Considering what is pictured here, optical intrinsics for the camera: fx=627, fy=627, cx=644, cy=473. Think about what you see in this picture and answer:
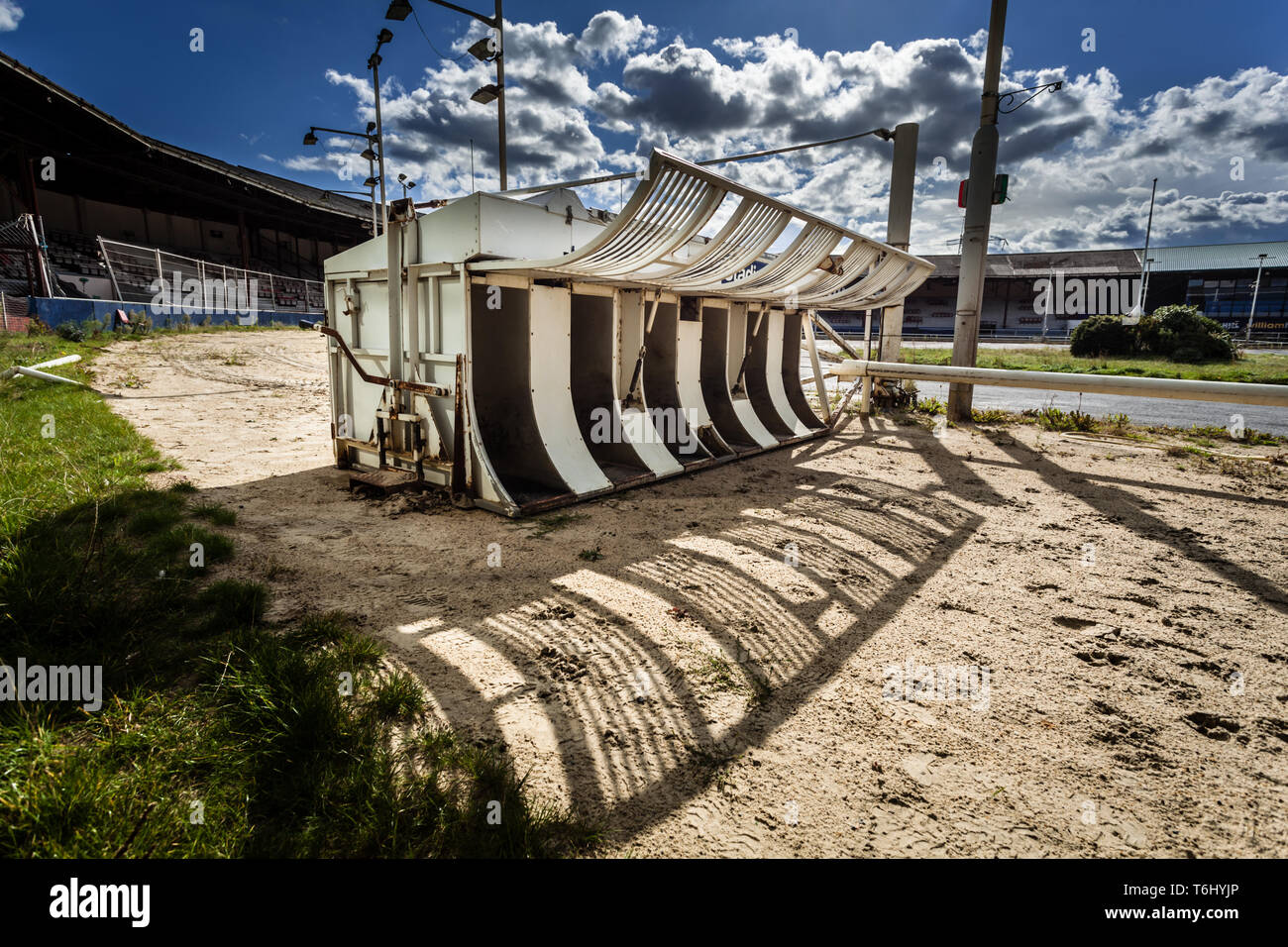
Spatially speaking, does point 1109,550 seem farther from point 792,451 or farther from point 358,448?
point 358,448

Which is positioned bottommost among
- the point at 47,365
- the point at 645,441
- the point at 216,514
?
the point at 216,514

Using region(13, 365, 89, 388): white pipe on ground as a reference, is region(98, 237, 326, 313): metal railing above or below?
above

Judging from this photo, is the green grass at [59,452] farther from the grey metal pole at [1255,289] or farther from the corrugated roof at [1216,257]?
the corrugated roof at [1216,257]

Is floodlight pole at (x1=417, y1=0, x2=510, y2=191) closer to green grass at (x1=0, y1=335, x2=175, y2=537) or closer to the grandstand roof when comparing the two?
green grass at (x1=0, y1=335, x2=175, y2=537)

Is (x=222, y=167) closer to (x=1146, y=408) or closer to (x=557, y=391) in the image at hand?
(x=557, y=391)

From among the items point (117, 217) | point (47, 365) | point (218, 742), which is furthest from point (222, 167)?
point (218, 742)

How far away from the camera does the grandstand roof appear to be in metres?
16.1

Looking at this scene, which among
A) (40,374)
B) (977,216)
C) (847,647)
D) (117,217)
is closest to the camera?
(847,647)

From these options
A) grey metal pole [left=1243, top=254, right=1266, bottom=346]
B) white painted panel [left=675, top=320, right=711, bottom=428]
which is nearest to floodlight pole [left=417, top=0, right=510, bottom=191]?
white painted panel [left=675, top=320, right=711, bottom=428]

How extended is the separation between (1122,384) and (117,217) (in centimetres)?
3367

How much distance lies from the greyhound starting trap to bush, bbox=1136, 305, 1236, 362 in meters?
17.6

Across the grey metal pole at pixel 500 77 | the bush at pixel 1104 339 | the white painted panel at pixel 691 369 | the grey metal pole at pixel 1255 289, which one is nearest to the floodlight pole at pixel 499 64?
the grey metal pole at pixel 500 77

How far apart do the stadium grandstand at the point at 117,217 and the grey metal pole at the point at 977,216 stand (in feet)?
60.2

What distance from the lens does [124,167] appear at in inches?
852
